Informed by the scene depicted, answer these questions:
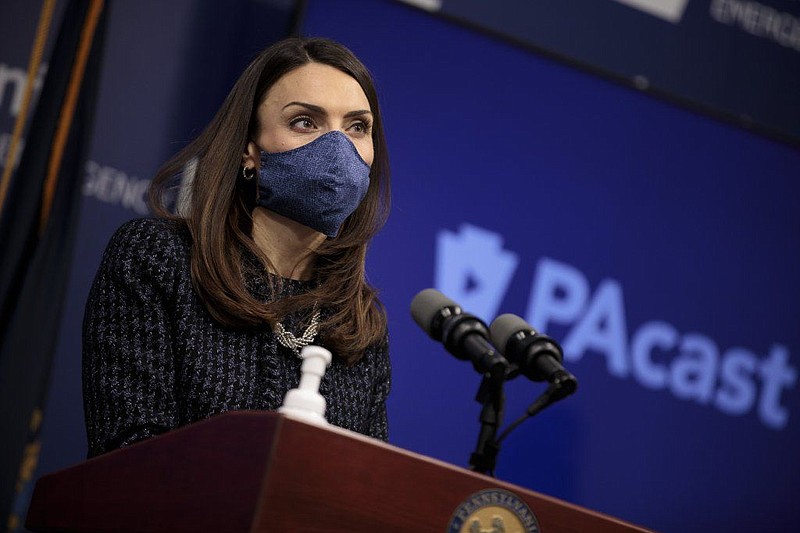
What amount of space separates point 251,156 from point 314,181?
219mm

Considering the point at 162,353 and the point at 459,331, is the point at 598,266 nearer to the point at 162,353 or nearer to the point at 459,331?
the point at 459,331

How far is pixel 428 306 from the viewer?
1939mm

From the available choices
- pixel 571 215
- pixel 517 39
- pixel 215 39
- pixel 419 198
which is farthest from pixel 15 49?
pixel 571 215

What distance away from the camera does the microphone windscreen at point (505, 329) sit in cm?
187

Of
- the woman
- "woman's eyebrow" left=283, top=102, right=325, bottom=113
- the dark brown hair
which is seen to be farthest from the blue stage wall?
"woman's eyebrow" left=283, top=102, right=325, bottom=113

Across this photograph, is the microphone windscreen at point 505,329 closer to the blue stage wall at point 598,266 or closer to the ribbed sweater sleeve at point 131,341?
the ribbed sweater sleeve at point 131,341

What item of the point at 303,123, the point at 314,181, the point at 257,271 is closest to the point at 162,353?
the point at 257,271

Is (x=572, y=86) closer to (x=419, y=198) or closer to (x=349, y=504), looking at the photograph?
(x=419, y=198)

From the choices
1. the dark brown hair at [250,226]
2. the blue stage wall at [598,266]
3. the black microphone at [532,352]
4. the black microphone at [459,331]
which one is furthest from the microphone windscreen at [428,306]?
the blue stage wall at [598,266]

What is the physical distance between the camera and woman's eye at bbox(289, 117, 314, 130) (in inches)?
87.5

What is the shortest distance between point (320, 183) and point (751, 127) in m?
2.85

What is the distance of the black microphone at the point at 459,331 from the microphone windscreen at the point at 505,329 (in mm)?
19

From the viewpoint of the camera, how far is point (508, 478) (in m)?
3.86

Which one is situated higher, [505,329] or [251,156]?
[251,156]
